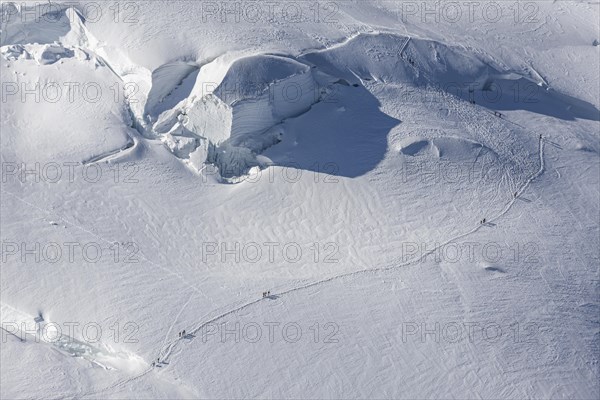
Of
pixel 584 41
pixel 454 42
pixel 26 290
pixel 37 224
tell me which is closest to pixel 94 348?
pixel 26 290

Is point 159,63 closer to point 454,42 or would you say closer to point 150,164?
point 150,164

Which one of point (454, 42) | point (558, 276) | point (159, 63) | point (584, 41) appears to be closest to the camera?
point (558, 276)

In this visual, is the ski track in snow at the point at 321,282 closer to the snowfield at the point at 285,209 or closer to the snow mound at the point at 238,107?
the snowfield at the point at 285,209

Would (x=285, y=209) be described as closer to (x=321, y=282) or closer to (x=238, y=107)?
(x=321, y=282)

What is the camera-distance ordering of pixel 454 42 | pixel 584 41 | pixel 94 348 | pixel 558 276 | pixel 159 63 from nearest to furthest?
pixel 94 348
pixel 558 276
pixel 159 63
pixel 454 42
pixel 584 41

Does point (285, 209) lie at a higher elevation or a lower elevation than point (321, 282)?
higher

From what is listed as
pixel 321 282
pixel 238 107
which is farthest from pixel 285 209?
pixel 238 107

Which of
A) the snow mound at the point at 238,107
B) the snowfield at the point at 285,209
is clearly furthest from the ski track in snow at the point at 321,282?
the snow mound at the point at 238,107

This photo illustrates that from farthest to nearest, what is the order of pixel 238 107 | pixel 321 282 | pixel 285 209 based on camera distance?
pixel 238 107 → pixel 285 209 → pixel 321 282
